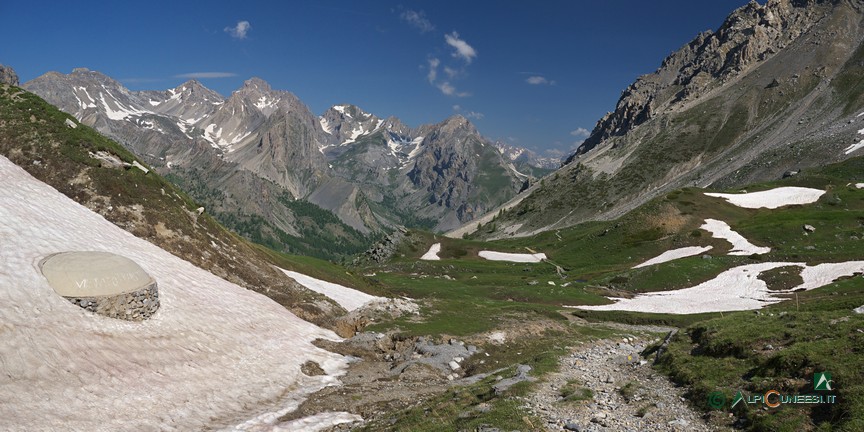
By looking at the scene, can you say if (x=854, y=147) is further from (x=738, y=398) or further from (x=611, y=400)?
(x=611, y=400)

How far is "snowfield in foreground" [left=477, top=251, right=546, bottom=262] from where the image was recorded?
119 metres

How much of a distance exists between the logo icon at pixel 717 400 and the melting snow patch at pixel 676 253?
73.6 m

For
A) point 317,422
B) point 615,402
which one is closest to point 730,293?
point 615,402

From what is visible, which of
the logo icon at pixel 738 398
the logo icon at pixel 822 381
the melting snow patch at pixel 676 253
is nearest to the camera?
the logo icon at pixel 822 381

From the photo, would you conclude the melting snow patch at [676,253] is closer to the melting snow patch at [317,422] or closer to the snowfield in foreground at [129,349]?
the snowfield in foreground at [129,349]

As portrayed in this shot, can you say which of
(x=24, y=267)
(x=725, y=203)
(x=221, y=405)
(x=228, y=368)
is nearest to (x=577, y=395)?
(x=221, y=405)

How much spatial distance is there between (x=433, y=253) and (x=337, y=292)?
3468 inches

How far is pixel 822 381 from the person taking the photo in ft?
50.0

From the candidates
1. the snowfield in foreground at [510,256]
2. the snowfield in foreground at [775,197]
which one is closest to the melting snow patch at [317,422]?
the snowfield in foreground at [510,256]

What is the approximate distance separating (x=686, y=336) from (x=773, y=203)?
345ft

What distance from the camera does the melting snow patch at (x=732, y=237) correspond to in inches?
3179

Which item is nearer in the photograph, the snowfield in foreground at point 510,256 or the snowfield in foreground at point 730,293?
the snowfield in foreground at point 730,293

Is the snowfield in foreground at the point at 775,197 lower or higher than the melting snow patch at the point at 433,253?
higher

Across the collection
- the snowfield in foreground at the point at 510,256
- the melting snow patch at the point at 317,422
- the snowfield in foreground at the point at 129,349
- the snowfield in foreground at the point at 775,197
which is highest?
the snowfield in foreground at the point at 775,197
